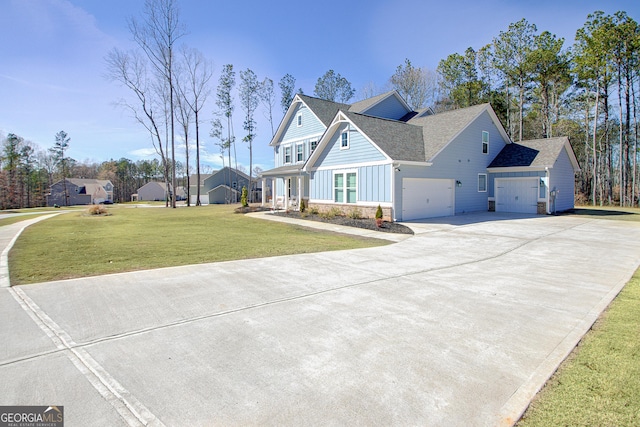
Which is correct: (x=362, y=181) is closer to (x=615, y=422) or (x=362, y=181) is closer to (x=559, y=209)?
(x=559, y=209)

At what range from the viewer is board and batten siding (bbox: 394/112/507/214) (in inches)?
714

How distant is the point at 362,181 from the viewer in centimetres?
1748

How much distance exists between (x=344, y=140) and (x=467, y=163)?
8220 mm

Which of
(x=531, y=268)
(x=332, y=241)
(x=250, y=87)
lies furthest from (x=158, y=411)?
(x=250, y=87)

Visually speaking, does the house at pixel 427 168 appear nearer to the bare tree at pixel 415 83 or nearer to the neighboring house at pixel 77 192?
the bare tree at pixel 415 83

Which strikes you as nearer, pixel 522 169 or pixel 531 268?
pixel 531 268

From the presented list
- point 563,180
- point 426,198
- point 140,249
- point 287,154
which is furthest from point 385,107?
point 140,249

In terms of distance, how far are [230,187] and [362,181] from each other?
37783 millimetres

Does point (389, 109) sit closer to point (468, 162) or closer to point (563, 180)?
point (468, 162)

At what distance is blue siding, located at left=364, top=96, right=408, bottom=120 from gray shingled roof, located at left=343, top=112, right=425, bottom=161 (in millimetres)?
5951

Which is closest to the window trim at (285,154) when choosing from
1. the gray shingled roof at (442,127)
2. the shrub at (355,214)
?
the gray shingled roof at (442,127)

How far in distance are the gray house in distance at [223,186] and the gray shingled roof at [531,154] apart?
3946cm

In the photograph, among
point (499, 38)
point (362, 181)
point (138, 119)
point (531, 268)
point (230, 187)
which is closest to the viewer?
point (531, 268)

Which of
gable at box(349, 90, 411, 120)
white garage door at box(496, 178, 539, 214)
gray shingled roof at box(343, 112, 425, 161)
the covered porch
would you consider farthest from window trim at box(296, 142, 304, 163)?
white garage door at box(496, 178, 539, 214)
